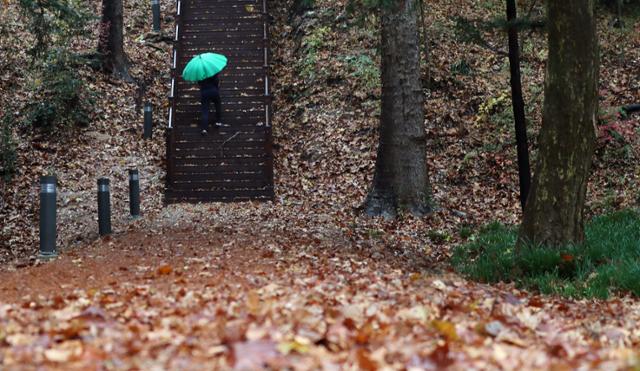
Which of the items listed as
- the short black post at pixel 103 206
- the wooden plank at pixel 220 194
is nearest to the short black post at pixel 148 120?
the wooden plank at pixel 220 194

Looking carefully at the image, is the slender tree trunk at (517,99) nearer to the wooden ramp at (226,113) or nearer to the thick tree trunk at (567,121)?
the thick tree trunk at (567,121)

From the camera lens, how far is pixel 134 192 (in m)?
12.5

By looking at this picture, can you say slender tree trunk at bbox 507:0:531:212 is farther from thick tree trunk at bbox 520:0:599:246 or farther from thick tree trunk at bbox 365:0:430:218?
thick tree trunk at bbox 520:0:599:246

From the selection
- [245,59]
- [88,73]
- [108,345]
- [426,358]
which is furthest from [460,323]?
[88,73]

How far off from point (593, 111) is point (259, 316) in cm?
497

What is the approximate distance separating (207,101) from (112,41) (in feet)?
15.1

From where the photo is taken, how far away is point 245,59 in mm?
18562

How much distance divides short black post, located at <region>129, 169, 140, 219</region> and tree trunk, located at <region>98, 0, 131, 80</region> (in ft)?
24.4

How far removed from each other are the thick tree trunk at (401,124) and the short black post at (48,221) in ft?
16.9

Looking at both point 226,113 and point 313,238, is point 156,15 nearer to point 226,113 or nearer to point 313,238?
point 226,113

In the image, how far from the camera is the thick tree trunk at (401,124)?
12.1 m

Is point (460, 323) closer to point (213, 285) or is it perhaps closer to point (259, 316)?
point (259, 316)

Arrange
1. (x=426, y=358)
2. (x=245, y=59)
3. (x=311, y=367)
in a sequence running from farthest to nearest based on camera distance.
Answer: (x=245, y=59)
(x=426, y=358)
(x=311, y=367)

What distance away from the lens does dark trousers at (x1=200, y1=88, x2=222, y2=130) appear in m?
16.0
